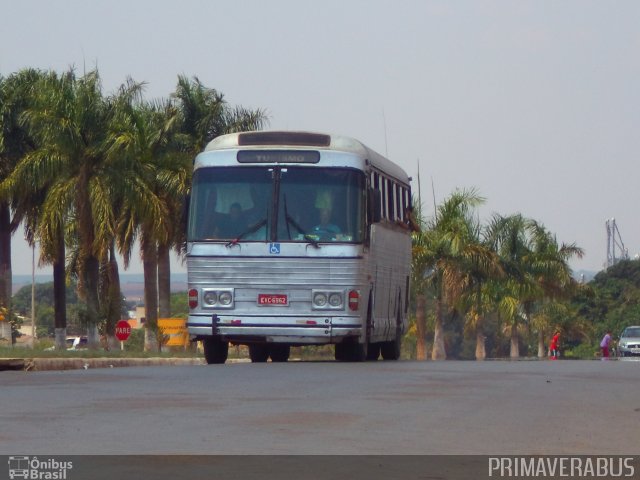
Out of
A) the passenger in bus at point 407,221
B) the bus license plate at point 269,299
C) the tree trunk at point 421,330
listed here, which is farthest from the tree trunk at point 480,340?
the bus license plate at point 269,299

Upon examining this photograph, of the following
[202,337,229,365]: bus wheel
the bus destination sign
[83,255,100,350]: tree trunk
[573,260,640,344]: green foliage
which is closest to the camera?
the bus destination sign

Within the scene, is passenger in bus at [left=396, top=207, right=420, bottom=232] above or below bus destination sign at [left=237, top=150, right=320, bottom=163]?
below

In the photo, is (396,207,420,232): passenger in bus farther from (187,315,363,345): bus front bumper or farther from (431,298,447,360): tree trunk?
(431,298,447,360): tree trunk

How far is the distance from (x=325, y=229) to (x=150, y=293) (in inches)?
831

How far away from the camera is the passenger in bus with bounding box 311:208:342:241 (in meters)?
21.2

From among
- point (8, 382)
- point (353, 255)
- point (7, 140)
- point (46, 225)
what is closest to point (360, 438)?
point (8, 382)

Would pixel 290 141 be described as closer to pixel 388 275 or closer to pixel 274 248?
pixel 274 248

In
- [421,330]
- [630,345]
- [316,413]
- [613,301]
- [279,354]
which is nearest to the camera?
[316,413]

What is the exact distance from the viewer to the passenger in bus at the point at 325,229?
2116 cm

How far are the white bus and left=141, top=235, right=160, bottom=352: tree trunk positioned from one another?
15951 mm

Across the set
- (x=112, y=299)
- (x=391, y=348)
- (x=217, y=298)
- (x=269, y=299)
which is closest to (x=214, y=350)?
(x=217, y=298)

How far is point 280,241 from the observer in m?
21.2

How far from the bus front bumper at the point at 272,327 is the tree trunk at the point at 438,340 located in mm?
26206
